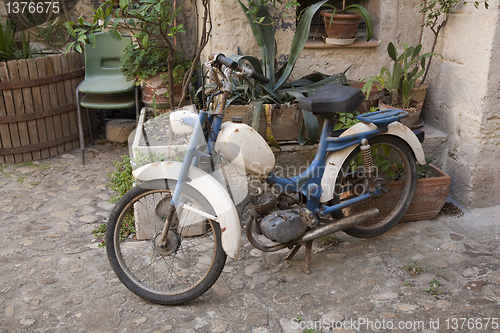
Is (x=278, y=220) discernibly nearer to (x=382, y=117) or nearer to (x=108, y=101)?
(x=382, y=117)

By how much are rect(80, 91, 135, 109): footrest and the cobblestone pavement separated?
1.50 meters

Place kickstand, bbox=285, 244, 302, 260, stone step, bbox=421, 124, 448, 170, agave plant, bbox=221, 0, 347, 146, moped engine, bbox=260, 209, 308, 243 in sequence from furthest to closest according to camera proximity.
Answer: stone step, bbox=421, 124, 448, 170
agave plant, bbox=221, 0, 347, 146
kickstand, bbox=285, 244, 302, 260
moped engine, bbox=260, 209, 308, 243

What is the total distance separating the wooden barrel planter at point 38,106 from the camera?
4.57m

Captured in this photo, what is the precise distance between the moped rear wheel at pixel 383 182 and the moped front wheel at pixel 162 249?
95cm

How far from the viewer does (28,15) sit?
5758 millimetres

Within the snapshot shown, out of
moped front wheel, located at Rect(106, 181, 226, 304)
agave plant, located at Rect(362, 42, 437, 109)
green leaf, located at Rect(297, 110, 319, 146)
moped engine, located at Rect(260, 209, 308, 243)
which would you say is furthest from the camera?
agave plant, located at Rect(362, 42, 437, 109)

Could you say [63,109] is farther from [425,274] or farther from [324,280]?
[425,274]

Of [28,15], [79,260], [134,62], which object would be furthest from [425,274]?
[28,15]

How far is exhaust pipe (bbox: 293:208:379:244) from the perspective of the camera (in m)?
2.85

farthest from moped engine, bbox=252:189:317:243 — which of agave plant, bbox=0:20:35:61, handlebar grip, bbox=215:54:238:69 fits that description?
agave plant, bbox=0:20:35:61

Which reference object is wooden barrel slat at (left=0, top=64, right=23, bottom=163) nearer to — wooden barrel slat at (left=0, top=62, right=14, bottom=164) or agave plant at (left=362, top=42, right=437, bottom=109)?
wooden barrel slat at (left=0, top=62, right=14, bottom=164)

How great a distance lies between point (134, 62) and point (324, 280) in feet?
9.74

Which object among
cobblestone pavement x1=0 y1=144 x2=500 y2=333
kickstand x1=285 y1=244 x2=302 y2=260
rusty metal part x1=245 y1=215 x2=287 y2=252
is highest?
rusty metal part x1=245 y1=215 x2=287 y2=252

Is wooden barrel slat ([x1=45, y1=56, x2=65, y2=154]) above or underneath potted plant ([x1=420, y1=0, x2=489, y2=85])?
underneath
